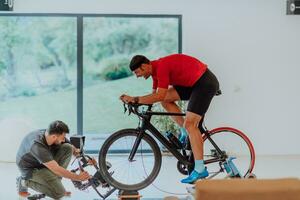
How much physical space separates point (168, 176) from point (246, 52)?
2543 millimetres

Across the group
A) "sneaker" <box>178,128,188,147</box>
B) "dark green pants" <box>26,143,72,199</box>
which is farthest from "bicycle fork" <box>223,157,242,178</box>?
"dark green pants" <box>26,143,72,199</box>

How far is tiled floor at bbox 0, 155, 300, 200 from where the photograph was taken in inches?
178

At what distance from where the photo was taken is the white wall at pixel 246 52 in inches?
266

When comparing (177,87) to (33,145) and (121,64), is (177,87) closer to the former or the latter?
(33,145)

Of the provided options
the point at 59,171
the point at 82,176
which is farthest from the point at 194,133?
the point at 59,171

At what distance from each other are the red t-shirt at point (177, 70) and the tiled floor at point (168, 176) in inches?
46.5

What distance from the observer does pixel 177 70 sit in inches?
157

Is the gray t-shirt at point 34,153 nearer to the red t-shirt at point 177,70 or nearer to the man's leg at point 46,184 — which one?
the man's leg at point 46,184

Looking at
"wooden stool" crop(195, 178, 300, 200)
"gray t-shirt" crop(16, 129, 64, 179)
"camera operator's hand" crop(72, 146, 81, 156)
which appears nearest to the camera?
"wooden stool" crop(195, 178, 300, 200)

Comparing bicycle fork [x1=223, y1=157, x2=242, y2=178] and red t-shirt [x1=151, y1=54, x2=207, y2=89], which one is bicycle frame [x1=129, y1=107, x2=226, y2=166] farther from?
red t-shirt [x1=151, y1=54, x2=207, y2=89]

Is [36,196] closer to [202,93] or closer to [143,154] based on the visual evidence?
[143,154]

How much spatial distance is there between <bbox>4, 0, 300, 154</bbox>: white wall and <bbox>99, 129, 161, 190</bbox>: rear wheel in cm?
275

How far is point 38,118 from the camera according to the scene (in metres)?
6.96

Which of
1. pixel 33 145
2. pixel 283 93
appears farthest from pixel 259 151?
pixel 33 145
